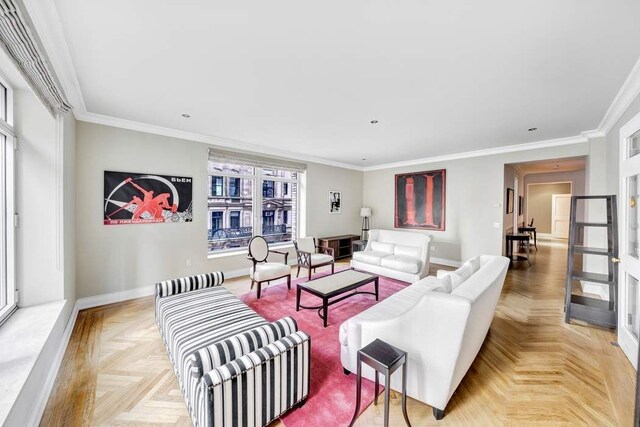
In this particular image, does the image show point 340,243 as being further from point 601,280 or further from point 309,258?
point 601,280

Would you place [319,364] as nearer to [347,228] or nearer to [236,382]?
[236,382]

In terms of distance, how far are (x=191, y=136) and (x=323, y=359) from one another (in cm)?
379

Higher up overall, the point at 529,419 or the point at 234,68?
the point at 234,68

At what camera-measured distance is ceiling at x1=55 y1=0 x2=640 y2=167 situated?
1561 millimetres

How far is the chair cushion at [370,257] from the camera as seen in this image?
485cm

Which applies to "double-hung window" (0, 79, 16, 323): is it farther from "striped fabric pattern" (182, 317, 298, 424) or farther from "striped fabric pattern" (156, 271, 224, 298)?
"striped fabric pattern" (182, 317, 298, 424)

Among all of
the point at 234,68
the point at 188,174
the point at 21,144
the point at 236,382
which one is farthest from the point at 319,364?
the point at 188,174

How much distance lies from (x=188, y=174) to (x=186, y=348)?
309cm

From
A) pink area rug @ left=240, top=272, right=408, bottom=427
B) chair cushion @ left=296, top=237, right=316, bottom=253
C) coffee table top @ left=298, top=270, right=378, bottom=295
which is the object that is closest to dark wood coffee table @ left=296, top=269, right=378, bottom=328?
coffee table top @ left=298, top=270, right=378, bottom=295

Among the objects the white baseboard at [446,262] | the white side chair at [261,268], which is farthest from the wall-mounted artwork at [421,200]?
the white side chair at [261,268]

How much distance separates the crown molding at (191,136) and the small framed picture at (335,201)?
0.89 m

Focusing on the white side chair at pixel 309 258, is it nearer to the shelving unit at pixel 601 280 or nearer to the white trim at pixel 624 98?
the shelving unit at pixel 601 280

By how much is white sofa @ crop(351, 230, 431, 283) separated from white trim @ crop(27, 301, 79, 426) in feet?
13.9

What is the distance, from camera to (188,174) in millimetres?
4125
